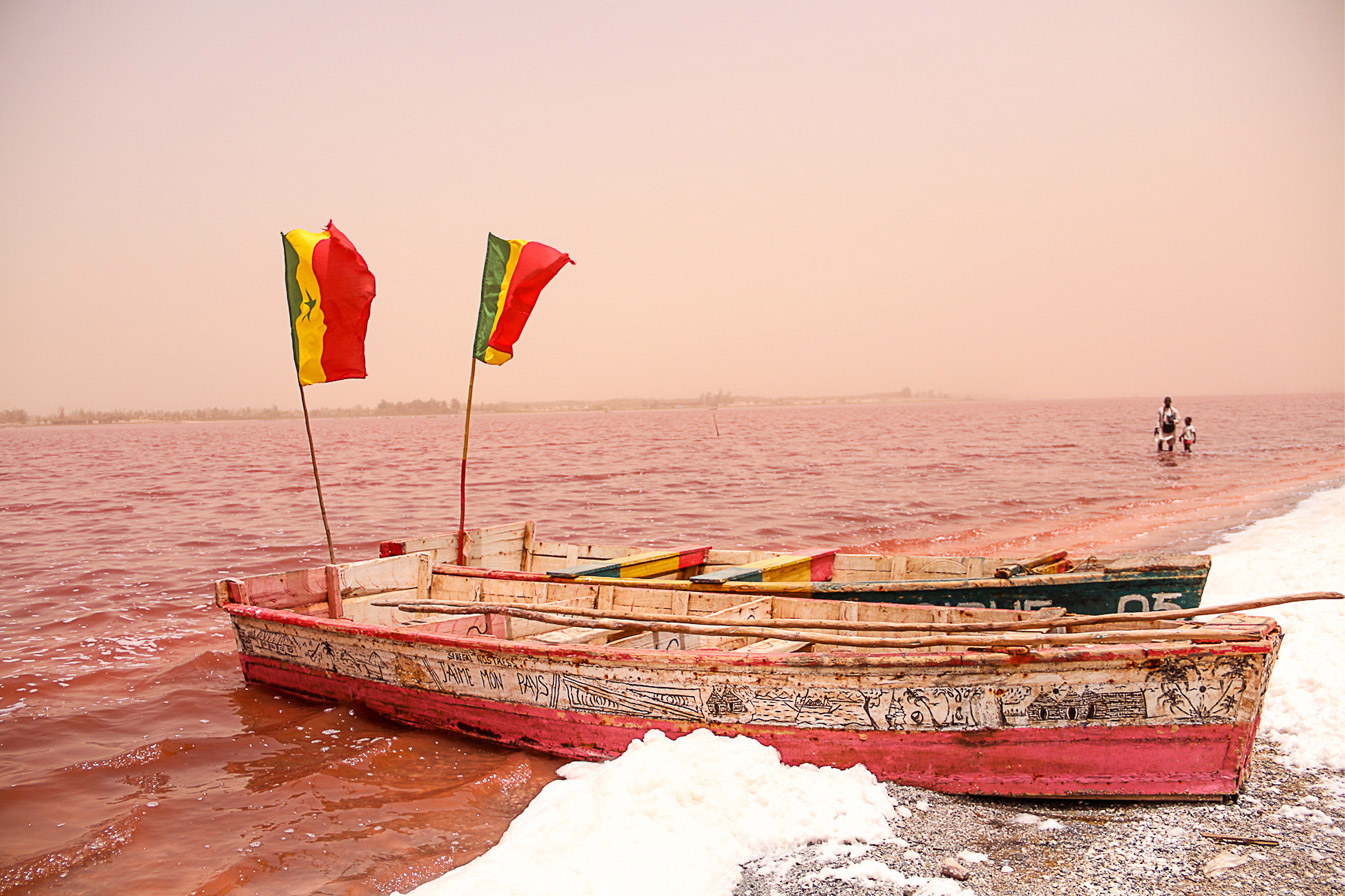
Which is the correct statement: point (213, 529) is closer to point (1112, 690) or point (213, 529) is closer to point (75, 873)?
point (75, 873)

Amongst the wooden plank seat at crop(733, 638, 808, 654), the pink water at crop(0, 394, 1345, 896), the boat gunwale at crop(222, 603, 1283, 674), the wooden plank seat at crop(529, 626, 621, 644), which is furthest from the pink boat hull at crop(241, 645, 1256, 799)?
the pink water at crop(0, 394, 1345, 896)

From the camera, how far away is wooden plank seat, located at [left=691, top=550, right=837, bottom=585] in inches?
315

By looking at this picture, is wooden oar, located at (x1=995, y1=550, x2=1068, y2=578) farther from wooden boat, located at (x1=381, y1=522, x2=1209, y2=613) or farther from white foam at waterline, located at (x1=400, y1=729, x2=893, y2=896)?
white foam at waterline, located at (x1=400, y1=729, x2=893, y2=896)

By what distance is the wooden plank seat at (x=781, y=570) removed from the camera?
8008 millimetres

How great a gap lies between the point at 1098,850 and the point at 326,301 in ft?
27.1

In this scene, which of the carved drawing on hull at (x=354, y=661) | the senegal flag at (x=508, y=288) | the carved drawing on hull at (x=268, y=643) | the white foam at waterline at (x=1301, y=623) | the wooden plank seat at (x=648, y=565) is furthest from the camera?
the senegal flag at (x=508, y=288)

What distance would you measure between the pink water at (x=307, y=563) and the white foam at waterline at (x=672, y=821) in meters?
0.75

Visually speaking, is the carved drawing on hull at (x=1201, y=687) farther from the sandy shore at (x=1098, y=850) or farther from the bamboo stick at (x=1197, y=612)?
the sandy shore at (x=1098, y=850)

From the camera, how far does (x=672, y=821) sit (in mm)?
4812

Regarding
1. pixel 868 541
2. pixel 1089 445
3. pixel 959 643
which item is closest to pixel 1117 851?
pixel 959 643

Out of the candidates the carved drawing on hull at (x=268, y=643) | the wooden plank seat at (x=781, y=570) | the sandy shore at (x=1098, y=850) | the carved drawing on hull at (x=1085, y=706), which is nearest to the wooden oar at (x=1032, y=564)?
the wooden plank seat at (x=781, y=570)

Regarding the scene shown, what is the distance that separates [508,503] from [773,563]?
1884cm

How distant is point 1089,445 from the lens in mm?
45656

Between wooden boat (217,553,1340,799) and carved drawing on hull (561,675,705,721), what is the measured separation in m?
0.01
